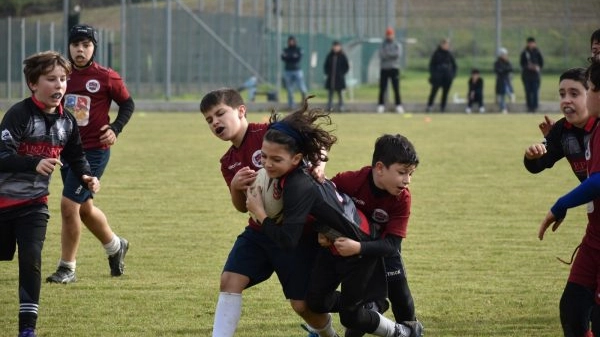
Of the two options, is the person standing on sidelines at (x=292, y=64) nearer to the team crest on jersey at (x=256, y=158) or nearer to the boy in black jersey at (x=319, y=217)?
the team crest on jersey at (x=256, y=158)

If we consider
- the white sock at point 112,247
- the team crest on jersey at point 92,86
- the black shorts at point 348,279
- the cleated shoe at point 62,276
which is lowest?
the cleated shoe at point 62,276

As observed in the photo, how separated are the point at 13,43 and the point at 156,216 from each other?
21008 millimetres

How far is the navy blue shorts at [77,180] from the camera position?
8.48 metres

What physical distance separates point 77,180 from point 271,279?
160cm

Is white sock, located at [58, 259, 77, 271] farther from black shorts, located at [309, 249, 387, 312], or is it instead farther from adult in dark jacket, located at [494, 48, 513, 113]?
adult in dark jacket, located at [494, 48, 513, 113]

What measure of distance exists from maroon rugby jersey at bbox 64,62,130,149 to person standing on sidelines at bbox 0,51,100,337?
1757 millimetres

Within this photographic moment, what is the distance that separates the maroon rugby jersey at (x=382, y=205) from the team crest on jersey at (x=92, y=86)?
10.6ft

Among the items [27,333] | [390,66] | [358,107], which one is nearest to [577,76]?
[27,333]

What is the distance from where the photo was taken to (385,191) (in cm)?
603

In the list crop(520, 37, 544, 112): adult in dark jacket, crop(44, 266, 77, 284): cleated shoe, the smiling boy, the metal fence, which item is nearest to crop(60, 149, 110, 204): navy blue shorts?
crop(44, 266, 77, 284): cleated shoe

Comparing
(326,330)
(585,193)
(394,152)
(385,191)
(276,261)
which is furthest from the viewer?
(326,330)

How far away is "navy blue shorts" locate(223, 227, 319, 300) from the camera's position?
614cm

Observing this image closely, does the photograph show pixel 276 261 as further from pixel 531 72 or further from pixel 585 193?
pixel 531 72

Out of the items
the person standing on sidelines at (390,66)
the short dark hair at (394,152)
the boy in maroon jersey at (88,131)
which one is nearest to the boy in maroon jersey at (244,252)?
the short dark hair at (394,152)
